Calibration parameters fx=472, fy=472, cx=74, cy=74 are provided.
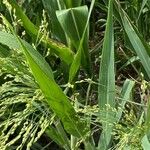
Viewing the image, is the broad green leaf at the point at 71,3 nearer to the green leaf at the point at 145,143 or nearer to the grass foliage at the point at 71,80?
the grass foliage at the point at 71,80

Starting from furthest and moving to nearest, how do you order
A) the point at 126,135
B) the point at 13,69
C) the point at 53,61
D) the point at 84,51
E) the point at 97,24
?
the point at 97,24
the point at 53,61
the point at 84,51
the point at 13,69
the point at 126,135

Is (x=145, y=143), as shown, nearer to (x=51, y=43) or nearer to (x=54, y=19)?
(x=51, y=43)

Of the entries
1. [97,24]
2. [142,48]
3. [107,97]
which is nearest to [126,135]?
[107,97]

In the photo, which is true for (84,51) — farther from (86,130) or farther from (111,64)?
(86,130)

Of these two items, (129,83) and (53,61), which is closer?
(129,83)

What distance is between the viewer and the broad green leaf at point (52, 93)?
80cm

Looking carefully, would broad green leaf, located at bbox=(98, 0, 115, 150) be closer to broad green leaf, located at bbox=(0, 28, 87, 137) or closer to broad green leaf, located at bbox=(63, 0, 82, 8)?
broad green leaf, located at bbox=(0, 28, 87, 137)

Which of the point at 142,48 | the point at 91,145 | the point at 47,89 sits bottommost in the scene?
the point at 91,145

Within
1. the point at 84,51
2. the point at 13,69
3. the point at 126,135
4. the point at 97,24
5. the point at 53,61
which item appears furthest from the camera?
the point at 97,24

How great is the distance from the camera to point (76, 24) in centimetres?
125

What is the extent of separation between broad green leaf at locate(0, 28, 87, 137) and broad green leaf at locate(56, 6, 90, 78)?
0.71ft

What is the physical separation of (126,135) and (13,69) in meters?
0.30

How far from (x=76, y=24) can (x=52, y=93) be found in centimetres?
44

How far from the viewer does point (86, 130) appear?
39.1 inches
